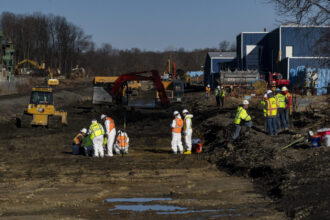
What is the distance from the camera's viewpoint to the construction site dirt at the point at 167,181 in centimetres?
1124

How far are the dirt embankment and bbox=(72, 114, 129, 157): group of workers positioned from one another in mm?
3575

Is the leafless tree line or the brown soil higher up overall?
the leafless tree line

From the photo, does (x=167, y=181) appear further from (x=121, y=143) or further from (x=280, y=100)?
(x=280, y=100)

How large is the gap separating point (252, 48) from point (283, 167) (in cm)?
5531

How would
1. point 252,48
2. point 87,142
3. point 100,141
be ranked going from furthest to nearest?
point 252,48, point 87,142, point 100,141

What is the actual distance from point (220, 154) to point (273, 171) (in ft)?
16.6

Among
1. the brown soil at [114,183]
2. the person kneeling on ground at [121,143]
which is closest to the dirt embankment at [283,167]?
the brown soil at [114,183]

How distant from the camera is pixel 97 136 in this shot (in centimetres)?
2003

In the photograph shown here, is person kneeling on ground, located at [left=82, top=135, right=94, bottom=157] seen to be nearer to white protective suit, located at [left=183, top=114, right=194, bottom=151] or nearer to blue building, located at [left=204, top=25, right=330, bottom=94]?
white protective suit, located at [left=183, top=114, right=194, bottom=151]

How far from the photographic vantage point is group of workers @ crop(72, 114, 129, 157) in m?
20.0

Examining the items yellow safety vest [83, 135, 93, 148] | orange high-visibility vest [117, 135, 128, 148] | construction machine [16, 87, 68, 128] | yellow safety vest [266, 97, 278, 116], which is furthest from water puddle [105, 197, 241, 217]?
construction machine [16, 87, 68, 128]

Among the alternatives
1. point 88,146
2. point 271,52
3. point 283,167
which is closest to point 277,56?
point 271,52

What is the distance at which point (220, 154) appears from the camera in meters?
20.4

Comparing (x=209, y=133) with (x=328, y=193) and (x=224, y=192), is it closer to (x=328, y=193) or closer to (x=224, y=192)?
(x=224, y=192)
